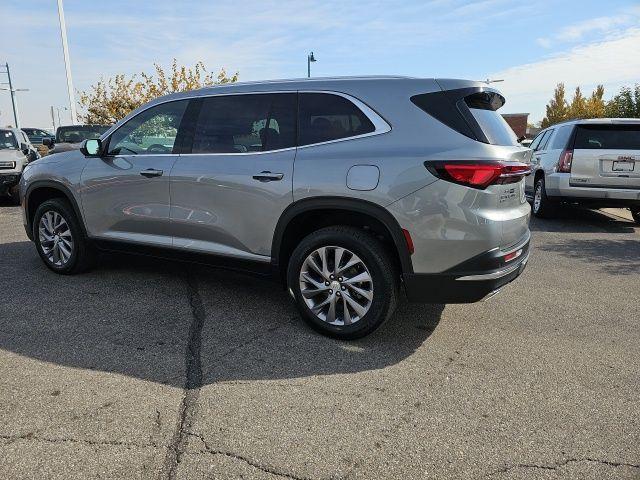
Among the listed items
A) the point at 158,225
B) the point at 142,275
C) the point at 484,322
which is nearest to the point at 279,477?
the point at 484,322

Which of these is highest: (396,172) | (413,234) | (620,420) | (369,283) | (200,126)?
(200,126)

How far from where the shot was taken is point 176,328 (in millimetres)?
3924

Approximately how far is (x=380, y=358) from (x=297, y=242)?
1.08m

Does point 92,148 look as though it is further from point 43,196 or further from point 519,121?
point 519,121

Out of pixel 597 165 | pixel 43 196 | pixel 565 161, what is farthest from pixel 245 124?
pixel 597 165

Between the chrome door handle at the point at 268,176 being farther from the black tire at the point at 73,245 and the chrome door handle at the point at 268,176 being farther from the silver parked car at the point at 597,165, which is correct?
the silver parked car at the point at 597,165

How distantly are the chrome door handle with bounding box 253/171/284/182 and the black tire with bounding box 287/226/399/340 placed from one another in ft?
1.56

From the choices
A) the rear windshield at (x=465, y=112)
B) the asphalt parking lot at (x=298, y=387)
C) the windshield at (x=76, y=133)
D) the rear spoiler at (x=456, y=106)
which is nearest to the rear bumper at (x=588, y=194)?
the asphalt parking lot at (x=298, y=387)

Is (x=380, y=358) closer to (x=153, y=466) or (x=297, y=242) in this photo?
(x=297, y=242)

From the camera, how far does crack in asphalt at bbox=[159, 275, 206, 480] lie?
2.37 meters

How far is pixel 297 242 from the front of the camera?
3.97m

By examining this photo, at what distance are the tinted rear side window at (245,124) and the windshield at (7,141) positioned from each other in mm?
8871

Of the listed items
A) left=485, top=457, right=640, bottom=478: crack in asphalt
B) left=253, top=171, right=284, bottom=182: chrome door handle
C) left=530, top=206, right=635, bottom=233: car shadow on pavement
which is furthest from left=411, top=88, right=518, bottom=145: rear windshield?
left=530, top=206, right=635, bottom=233: car shadow on pavement

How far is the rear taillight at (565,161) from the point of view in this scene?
27.5 feet
